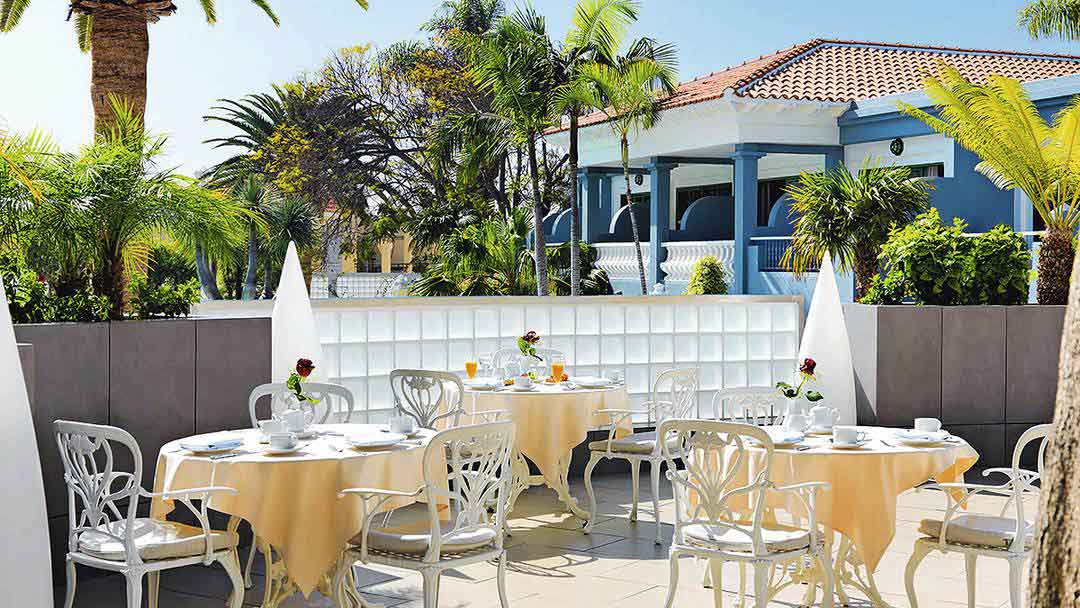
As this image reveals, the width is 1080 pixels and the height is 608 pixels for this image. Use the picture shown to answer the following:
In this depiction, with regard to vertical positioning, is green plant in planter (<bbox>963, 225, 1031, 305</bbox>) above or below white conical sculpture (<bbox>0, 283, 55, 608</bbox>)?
above

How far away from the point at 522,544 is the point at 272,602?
2.32 m

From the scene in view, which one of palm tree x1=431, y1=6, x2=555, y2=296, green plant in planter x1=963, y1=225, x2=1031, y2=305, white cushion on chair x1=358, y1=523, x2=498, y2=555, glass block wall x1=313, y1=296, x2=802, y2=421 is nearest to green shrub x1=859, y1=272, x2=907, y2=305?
green plant in planter x1=963, y1=225, x2=1031, y2=305

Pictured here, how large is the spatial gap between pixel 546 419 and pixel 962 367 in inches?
151

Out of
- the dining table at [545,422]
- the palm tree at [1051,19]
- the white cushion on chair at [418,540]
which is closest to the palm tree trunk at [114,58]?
the dining table at [545,422]

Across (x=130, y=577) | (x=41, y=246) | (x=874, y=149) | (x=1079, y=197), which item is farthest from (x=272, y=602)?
(x=874, y=149)

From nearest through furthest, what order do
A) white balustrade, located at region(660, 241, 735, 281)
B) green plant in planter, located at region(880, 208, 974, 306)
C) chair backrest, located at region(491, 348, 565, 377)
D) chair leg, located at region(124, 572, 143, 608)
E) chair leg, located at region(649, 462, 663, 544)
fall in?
1. chair leg, located at region(124, 572, 143, 608)
2. chair leg, located at region(649, 462, 663, 544)
3. chair backrest, located at region(491, 348, 565, 377)
4. green plant in planter, located at region(880, 208, 974, 306)
5. white balustrade, located at region(660, 241, 735, 281)

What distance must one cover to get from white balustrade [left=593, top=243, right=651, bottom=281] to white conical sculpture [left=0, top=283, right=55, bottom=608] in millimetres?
18975

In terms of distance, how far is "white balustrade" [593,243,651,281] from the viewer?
22.2m

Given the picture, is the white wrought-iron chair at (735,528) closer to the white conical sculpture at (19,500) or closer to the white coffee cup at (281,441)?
the white coffee cup at (281,441)

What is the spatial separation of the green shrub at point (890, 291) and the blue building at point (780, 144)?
713 cm

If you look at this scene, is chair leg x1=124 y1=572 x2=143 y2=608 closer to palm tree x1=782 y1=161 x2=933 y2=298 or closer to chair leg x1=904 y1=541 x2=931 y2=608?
chair leg x1=904 y1=541 x2=931 y2=608

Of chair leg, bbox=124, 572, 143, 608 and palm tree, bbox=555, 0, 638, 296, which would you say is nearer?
chair leg, bbox=124, 572, 143, 608

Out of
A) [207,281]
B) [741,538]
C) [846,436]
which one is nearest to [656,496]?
[846,436]

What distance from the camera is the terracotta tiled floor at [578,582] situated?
252 inches
